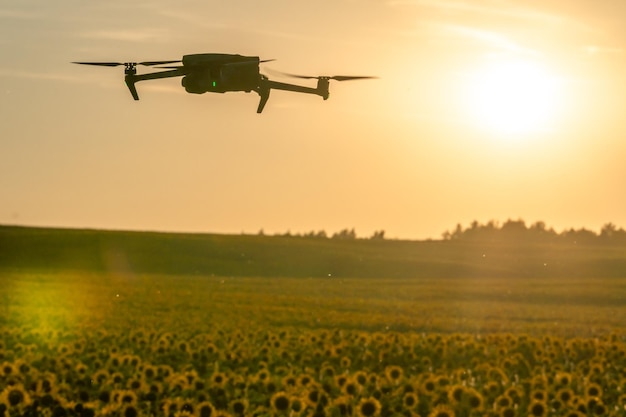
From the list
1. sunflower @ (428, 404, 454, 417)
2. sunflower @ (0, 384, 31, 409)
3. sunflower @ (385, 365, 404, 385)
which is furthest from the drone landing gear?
sunflower @ (385, 365, 404, 385)

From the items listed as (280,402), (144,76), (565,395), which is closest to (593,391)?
(565,395)

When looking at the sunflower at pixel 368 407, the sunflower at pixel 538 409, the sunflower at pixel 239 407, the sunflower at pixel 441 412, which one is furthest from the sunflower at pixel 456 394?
the sunflower at pixel 239 407

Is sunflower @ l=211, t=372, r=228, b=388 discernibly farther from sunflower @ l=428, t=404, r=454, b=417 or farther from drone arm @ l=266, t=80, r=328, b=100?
drone arm @ l=266, t=80, r=328, b=100

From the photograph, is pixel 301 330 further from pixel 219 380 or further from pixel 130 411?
pixel 130 411

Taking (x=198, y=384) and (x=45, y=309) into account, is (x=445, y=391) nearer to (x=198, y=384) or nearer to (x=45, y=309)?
(x=198, y=384)

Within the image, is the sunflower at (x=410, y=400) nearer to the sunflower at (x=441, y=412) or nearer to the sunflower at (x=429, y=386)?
the sunflower at (x=429, y=386)

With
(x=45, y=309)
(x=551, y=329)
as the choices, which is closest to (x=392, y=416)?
(x=551, y=329)
